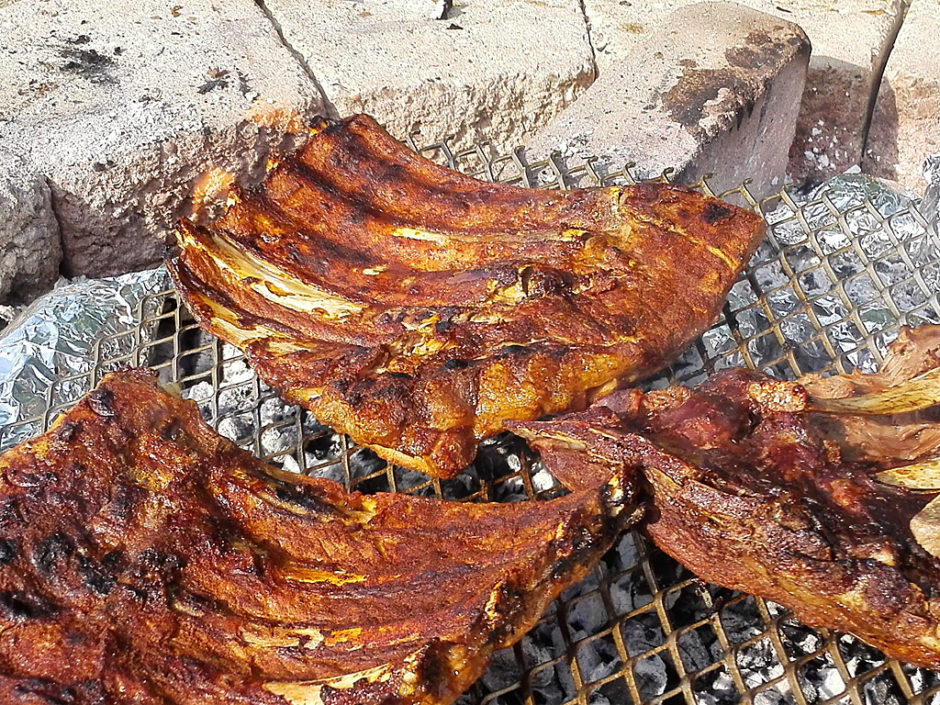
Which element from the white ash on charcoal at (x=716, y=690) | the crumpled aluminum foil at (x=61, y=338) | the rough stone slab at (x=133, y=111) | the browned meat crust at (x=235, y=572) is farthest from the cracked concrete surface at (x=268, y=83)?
the white ash on charcoal at (x=716, y=690)

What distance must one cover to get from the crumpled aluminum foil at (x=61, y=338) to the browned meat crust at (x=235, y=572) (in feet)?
3.37

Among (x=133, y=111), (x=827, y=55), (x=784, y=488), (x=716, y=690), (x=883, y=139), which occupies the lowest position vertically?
(x=716, y=690)

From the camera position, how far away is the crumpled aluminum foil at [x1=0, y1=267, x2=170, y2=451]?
324cm

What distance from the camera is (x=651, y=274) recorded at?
8.73 ft

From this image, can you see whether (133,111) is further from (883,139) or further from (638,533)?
(883,139)

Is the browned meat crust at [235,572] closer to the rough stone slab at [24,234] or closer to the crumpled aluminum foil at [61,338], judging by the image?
the crumpled aluminum foil at [61,338]

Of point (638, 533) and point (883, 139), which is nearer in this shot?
point (638, 533)

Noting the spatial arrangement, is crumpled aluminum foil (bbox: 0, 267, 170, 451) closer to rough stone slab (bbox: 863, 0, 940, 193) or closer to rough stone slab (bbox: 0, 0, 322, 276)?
rough stone slab (bbox: 0, 0, 322, 276)

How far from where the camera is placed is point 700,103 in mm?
3832

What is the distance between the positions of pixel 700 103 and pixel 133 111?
7.98 feet

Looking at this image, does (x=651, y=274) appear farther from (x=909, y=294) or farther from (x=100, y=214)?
(x=100, y=214)

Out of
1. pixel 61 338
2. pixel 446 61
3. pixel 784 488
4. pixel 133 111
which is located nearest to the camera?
pixel 784 488

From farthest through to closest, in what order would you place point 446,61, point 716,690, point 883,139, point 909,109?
point 883,139 → point 909,109 → point 446,61 → point 716,690

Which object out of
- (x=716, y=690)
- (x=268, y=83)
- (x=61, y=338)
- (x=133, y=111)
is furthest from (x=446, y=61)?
(x=716, y=690)
